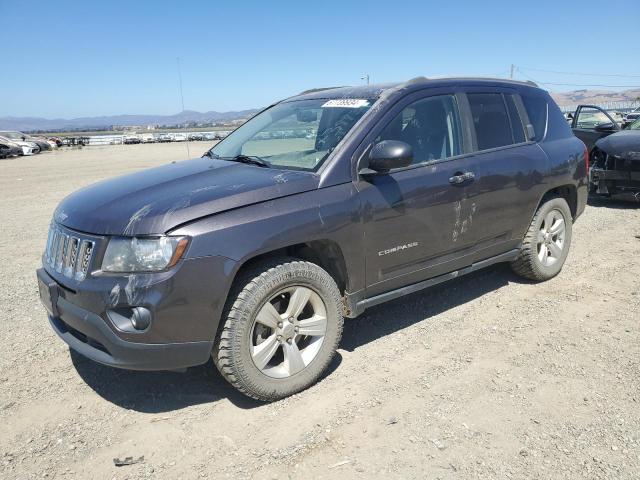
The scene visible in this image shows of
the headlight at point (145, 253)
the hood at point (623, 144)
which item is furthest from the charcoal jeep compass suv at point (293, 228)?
the hood at point (623, 144)

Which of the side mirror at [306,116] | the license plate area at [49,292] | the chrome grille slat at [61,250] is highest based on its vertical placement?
the side mirror at [306,116]

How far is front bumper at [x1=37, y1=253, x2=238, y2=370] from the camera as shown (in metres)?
2.71

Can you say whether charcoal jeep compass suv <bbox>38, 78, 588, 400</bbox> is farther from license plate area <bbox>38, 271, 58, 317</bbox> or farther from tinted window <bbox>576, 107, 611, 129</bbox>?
tinted window <bbox>576, 107, 611, 129</bbox>

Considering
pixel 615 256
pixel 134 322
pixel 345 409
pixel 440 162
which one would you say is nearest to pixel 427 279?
pixel 440 162

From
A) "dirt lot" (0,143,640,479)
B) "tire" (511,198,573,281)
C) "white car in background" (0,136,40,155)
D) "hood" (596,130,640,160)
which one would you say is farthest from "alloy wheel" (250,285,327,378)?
"white car in background" (0,136,40,155)

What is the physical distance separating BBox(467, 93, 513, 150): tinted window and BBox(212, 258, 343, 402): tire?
1989 mm

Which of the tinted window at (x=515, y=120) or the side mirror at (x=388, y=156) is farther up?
the tinted window at (x=515, y=120)

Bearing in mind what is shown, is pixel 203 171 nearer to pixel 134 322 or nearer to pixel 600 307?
pixel 134 322

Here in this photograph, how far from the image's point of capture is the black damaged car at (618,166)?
8.16m

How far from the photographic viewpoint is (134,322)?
2.74 meters

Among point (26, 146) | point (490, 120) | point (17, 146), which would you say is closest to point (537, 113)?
point (490, 120)

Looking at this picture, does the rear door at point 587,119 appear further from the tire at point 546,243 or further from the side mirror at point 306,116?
the side mirror at point 306,116

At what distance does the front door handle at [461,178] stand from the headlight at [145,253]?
2123 mm

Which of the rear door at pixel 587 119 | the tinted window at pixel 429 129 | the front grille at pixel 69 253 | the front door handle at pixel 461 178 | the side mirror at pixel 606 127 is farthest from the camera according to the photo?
the rear door at pixel 587 119
